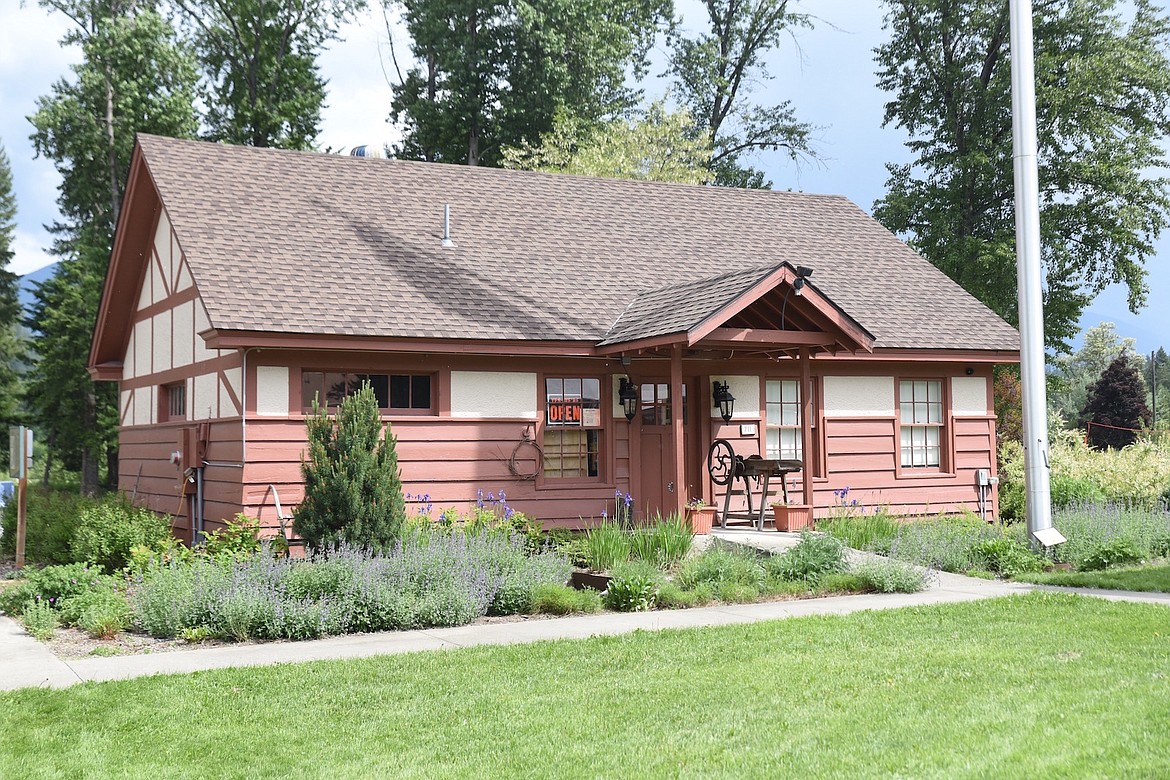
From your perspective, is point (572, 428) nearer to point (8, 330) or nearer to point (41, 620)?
point (41, 620)

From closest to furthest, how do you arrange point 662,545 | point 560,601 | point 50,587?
point 560,601, point 50,587, point 662,545

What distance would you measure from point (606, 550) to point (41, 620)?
543cm

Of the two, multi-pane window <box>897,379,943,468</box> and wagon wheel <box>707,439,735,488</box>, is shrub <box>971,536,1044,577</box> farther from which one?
multi-pane window <box>897,379,943,468</box>

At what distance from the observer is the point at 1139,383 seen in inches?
1948

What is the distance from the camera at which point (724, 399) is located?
614 inches

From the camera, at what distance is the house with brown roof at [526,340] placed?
44.8 feet

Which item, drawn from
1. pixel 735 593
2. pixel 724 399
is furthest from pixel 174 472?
pixel 735 593

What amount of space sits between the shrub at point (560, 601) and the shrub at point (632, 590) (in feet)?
0.66

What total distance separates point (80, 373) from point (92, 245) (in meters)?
3.90

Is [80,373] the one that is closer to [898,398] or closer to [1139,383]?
[898,398]

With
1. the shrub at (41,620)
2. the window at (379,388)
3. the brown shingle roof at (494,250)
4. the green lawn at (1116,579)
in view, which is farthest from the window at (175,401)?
the green lawn at (1116,579)

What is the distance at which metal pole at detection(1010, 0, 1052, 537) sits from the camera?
42.4 ft

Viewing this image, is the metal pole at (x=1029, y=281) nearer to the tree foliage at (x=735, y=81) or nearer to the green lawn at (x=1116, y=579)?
the green lawn at (x=1116, y=579)

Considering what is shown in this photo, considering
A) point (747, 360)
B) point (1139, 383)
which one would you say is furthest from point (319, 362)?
point (1139, 383)
